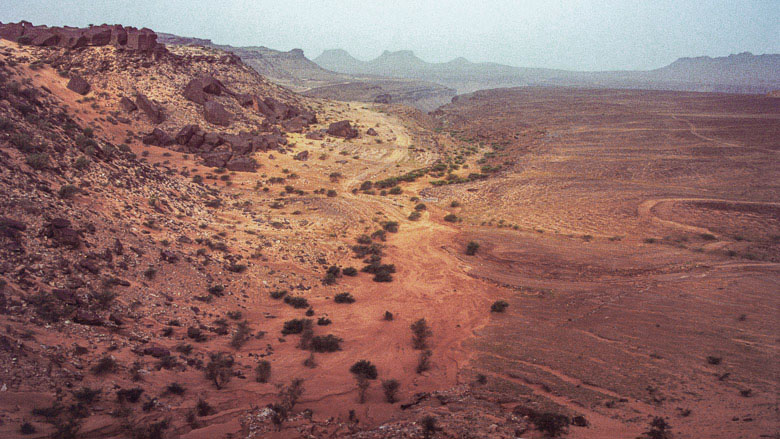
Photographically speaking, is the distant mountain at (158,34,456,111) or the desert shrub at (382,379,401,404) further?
the distant mountain at (158,34,456,111)

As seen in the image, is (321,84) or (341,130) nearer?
(341,130)

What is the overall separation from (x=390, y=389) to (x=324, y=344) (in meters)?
2.56

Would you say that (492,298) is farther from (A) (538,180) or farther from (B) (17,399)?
(A) (538,180)

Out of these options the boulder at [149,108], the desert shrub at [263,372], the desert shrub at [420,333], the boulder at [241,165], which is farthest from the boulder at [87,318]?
the boulder at [149,108]

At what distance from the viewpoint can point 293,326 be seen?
10312mm

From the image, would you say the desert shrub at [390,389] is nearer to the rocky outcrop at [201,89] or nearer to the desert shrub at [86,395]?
the desert shrub at [86,395]

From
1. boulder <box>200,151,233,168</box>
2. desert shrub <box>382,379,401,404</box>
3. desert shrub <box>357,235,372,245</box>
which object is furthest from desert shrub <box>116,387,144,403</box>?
boulder <box>200,151,233,168</box>

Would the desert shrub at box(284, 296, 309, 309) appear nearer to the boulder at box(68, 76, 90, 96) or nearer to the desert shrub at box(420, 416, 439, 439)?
the desert shrub at box(420, 416, 439, 439)

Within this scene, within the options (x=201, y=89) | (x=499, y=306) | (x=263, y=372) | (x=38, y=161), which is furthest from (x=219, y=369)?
(x=201, y=89)

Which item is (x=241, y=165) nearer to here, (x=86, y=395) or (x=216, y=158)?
(x=216, y=158)

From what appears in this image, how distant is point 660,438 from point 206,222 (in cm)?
1585

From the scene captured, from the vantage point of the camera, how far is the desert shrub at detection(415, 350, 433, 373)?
902cm

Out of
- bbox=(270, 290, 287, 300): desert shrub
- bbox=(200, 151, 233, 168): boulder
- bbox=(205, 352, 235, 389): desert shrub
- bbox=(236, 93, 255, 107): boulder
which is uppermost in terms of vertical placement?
bbox=(236, 93, 255, 107): boulder

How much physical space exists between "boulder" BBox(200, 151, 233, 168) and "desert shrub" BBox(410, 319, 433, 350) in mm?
19457
